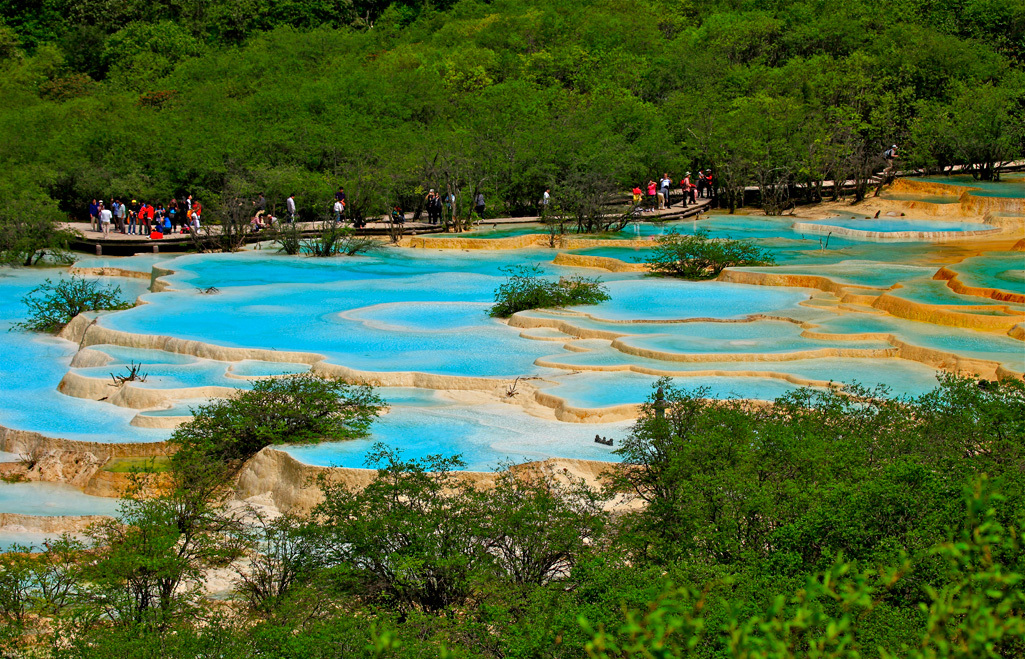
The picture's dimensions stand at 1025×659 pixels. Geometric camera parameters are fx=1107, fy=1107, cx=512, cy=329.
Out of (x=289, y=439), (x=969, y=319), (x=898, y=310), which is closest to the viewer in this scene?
(x=289, y=439)

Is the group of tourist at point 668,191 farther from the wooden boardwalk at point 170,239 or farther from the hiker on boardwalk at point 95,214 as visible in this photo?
the hiker on boardwalk at point 95,214

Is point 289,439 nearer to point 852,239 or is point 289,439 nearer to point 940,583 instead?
point 940,583

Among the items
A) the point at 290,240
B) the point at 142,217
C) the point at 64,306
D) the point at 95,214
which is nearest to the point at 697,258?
A: the point at 290,240

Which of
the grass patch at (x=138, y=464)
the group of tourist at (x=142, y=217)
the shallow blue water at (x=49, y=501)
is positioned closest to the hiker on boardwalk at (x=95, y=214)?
the group of tourist at (x=142, y=217)

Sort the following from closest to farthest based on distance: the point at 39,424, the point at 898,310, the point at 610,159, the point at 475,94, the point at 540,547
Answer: the point at 540,547
the point at 39,424
the point at 898,310
the point at 610,159
the point at 475,94

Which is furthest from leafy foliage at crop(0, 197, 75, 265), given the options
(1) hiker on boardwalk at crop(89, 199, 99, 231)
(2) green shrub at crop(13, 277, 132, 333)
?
(2) green shrub at crop(13, 277, 132, 333)

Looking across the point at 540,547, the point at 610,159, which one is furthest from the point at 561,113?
the point at 540,547
